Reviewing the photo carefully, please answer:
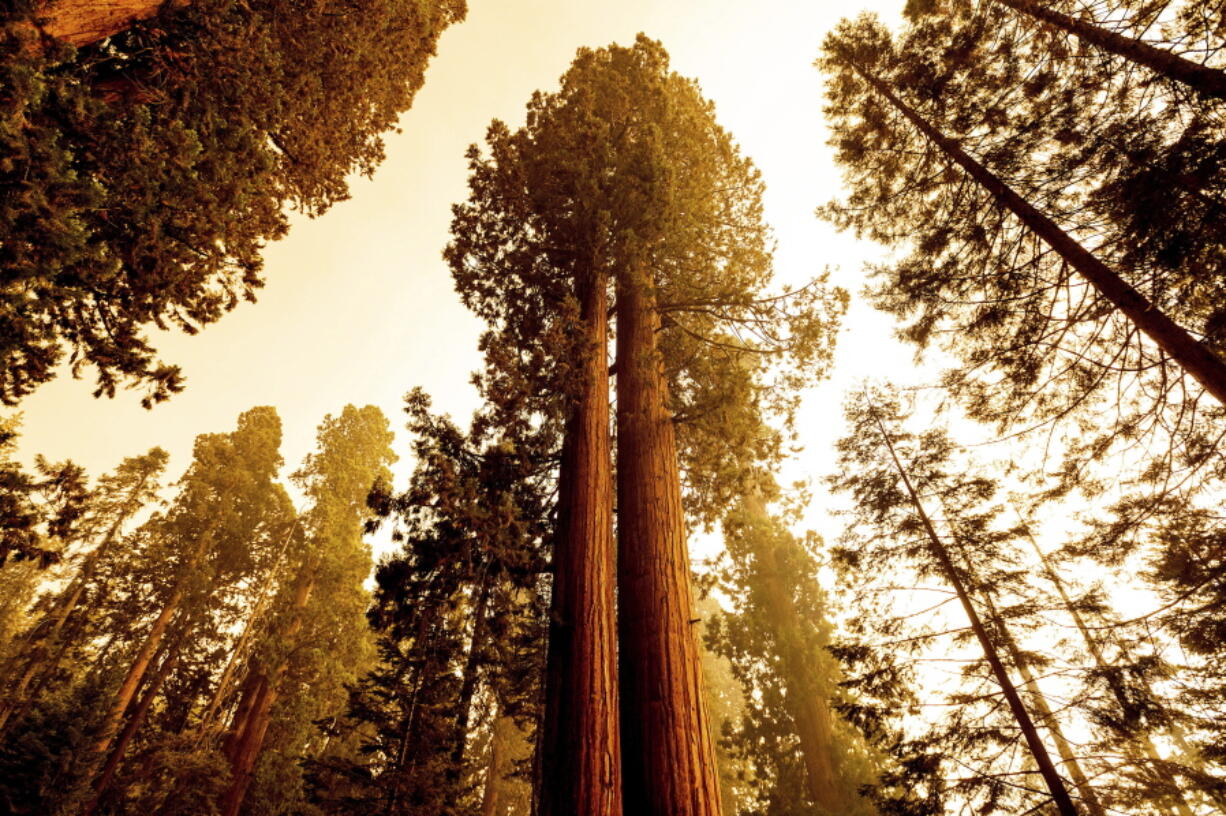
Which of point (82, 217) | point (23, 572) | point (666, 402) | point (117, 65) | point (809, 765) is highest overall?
point (23, 572)

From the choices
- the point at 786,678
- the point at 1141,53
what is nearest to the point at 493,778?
the point at 786,678

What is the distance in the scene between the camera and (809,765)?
11602 mm

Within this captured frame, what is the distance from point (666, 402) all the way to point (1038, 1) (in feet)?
18.7

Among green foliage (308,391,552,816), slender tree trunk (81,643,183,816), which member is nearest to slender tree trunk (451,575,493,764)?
green foliage (308,391,552,816)

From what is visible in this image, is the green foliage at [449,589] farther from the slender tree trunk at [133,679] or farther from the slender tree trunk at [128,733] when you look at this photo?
the slender tree trunk at [128,733]

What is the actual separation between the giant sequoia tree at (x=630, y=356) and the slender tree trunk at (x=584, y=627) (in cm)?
2

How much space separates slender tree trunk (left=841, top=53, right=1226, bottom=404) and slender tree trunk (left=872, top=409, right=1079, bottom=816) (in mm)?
4050

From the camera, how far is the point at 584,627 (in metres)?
4.00

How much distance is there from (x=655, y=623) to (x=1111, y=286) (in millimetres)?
5275

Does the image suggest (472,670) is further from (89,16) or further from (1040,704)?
(1040,704)

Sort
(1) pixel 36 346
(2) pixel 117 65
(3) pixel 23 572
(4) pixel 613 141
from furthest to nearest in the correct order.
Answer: (3) pixel 23 572, (4) pixel 613 141, (2) pixel 117 65, (1) pixel 36 346

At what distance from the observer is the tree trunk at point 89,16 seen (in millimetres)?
3236

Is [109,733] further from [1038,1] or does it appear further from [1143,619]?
[1038,1]

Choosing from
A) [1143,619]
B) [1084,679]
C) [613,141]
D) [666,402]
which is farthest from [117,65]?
[1084,679]
